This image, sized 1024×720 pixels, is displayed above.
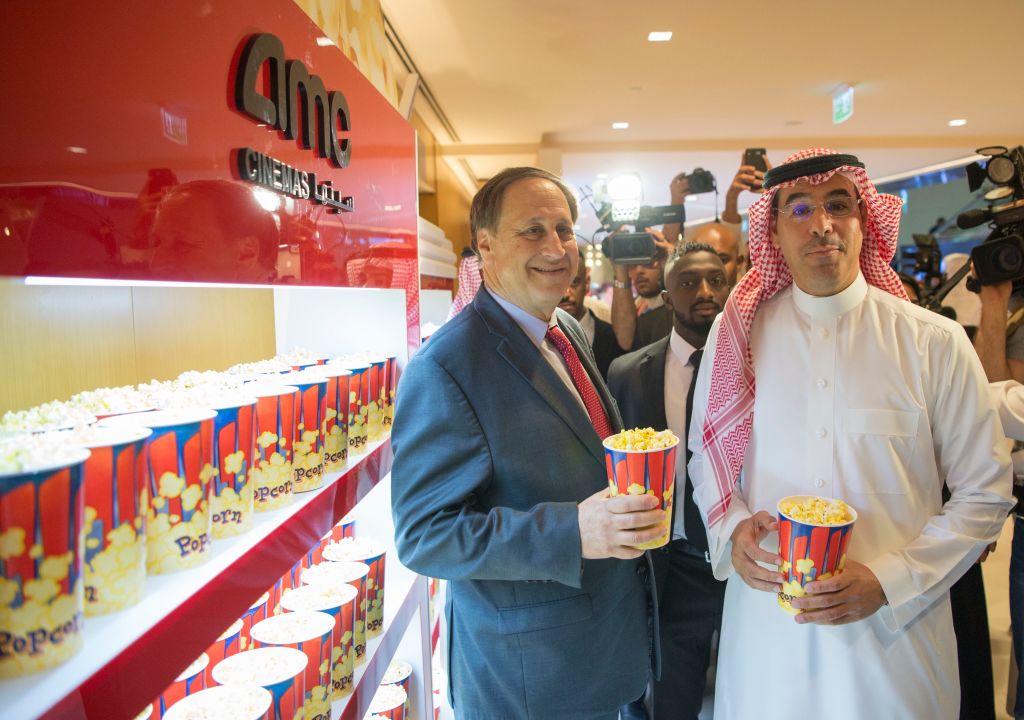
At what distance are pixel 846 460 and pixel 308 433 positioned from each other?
131cm

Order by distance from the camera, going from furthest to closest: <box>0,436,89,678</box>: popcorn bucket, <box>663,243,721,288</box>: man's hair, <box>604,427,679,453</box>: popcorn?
<box>663,243,721,288</box>: man's hair
<box>604,427,679,453</box>: popcorn
<box>0,436,89,678</box>: popcorn bucket

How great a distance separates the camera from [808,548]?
4.47 feet

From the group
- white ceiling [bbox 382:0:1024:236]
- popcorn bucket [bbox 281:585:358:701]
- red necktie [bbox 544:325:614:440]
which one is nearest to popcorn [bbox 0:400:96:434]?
popcorn bucket [bbox 281:585:358:701]

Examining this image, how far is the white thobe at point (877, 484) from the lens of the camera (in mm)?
1541

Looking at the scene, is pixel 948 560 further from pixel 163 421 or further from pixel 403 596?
pixel 163 421

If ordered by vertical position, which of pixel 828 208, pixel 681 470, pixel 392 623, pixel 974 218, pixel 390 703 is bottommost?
pixel 390 703

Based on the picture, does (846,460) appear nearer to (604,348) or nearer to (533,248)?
(533,248)

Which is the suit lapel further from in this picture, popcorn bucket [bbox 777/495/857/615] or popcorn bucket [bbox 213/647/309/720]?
popcorn bucket [bbox 213/647/309/720]

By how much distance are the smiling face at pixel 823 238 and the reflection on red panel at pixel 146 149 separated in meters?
1.26

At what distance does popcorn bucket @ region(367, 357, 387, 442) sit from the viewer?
1.81 metres

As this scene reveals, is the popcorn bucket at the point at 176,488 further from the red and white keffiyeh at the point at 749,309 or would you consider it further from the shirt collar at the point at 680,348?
the shirt collar at the point at 680,348

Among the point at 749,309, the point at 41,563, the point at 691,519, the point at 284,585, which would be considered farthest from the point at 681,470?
the point at 41,563

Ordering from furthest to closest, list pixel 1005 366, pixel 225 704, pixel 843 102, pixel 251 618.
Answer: pixel 843 102 → pixel 1005 366 → pixel 251 618 → pixel 225 704

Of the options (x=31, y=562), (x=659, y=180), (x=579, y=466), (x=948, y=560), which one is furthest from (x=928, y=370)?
(x=659, y=180)
